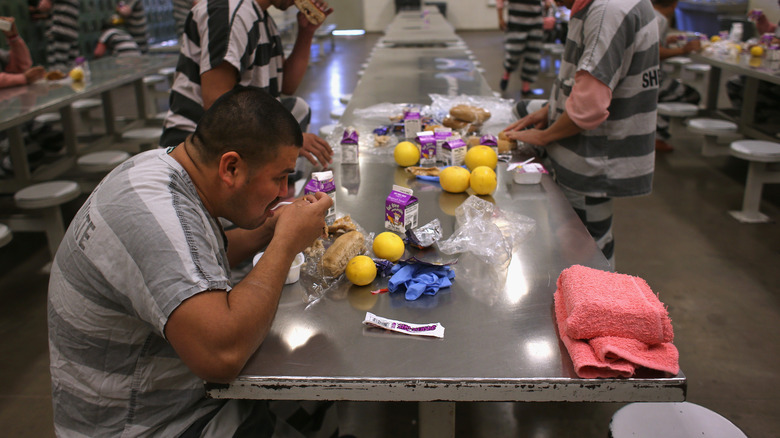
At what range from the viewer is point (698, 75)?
22.1 ft

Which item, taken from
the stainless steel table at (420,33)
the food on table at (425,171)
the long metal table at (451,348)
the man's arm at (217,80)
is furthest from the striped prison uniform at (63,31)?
the long metal table at (451,348)

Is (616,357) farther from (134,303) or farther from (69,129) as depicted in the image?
(69,129)

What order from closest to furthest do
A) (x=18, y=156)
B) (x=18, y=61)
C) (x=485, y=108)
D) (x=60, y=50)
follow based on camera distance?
(x=485, y=108)
(x=18, y=156)
(x=18, y=61)
(x=60, y=50)

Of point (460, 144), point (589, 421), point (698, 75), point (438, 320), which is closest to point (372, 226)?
point (438, 320)

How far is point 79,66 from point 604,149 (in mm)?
4194

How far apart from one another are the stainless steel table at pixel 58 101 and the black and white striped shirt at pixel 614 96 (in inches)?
110

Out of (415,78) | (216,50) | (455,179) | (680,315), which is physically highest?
(216,50)

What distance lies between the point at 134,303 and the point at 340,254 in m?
0.52

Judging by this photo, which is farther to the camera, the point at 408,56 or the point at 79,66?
the point at 408,56

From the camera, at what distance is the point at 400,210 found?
1.64 meters

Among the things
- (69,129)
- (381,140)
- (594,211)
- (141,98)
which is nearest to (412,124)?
(381,140)

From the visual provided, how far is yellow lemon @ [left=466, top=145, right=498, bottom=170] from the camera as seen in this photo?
2.14 meters

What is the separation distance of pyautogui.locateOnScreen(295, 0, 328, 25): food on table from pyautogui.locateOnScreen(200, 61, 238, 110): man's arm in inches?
18.6

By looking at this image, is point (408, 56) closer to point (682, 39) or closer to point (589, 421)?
point (682, 39)
